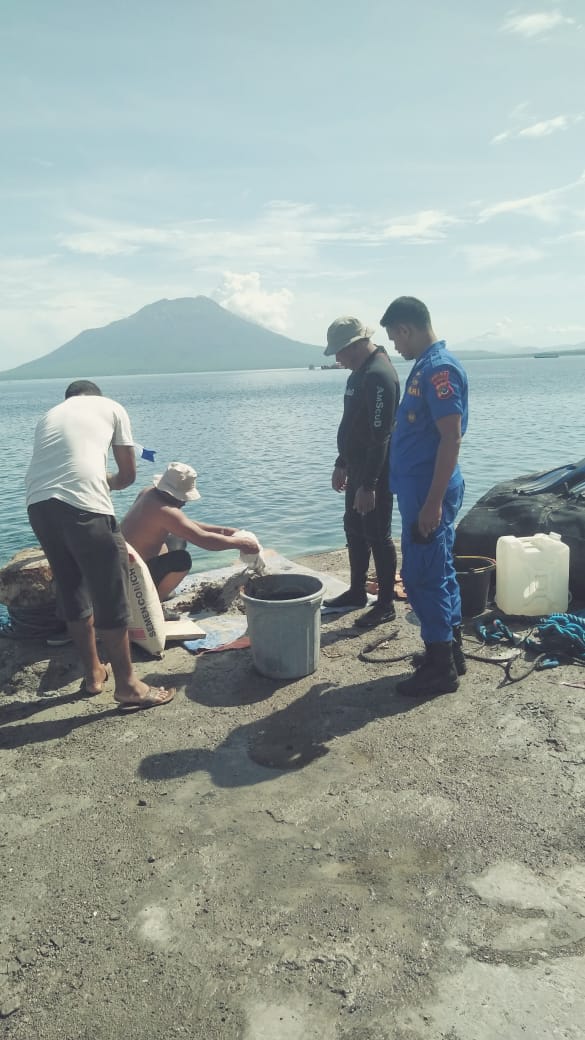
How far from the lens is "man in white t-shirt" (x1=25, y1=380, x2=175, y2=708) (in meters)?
4.07

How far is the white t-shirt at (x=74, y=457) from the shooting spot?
4.07m

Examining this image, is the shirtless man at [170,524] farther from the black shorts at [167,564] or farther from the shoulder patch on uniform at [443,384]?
the shoulder patch on uniform at [443,384]

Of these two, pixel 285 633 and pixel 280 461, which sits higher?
pixel 285 633

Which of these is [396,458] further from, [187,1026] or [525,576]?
[187,1026]

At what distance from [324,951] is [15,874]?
55.9 inches

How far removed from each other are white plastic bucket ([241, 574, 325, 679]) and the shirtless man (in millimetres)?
446

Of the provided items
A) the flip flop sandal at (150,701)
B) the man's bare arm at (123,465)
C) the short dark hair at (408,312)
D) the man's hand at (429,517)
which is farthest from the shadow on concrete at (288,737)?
the short dark hair at (408,312)

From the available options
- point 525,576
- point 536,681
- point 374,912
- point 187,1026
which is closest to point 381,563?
point 525,576

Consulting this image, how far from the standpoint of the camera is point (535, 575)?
5.62 m

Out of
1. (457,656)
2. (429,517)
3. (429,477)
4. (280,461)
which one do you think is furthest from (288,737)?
(280,461)

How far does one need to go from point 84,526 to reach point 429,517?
2119 mm

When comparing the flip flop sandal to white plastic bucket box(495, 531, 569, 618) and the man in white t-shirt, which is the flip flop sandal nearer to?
the man in white t-shirt

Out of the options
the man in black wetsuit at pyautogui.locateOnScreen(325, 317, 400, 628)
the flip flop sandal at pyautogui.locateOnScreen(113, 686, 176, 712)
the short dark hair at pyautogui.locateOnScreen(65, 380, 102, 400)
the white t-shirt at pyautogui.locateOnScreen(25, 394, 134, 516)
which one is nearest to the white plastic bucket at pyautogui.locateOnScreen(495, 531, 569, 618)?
the man in black wetsuit at pyautogui.locateOnScreen(325, 317, 400, 628)

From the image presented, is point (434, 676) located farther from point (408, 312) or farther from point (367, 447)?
point (408, 312)
